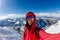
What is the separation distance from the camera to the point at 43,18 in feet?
9.60

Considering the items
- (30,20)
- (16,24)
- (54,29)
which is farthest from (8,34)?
(54,29)

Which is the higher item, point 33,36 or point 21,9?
point 21,9

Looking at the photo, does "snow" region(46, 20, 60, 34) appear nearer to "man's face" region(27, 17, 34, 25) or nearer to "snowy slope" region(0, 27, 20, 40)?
"man's face" region(27, 17, 34, 25)

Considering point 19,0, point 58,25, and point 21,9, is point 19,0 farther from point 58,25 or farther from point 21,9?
point 58,25

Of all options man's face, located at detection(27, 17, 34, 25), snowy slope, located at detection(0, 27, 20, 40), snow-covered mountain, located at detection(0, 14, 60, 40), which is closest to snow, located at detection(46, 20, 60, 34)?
snow-covered mountain, located at detection(0, 14, 60, 40)

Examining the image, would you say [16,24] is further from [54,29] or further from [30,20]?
[54,29]

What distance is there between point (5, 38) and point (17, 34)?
0.36 ft

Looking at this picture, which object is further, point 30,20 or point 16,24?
point 16,24

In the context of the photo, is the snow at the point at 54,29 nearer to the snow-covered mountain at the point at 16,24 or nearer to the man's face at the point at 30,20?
the snow-covered mountain at the point at 16,24

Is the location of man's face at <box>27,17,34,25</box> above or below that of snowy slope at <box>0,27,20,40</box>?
above

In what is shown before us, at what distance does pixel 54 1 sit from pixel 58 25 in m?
0.21

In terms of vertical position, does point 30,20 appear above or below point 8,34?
above

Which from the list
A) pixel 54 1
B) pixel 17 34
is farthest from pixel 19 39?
pixel 54 1

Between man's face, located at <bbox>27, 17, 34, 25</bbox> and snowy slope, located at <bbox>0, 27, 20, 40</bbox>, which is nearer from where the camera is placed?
man's face, located at <bbox>27, 17, 34, 25</bbox>
